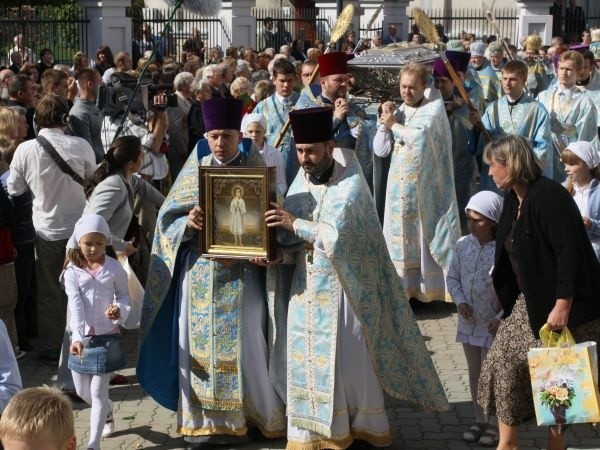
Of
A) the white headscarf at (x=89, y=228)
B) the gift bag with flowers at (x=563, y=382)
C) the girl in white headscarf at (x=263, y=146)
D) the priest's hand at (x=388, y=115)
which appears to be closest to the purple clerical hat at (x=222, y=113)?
the white headscarf at (x=89, y=228)

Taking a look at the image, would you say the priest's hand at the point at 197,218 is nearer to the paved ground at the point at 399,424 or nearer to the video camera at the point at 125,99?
the paved ground at the point at 399,424

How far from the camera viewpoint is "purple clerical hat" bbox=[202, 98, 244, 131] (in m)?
6.28

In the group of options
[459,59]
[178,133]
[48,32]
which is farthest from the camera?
[48,32]

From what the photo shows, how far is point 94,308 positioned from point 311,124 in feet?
Answer: 5.29

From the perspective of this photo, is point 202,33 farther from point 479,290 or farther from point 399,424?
point 479,290

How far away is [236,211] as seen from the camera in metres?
6.16

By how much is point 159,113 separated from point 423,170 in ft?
8.07

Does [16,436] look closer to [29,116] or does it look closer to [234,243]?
[234,243]

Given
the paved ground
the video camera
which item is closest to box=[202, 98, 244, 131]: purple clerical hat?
the paved ground

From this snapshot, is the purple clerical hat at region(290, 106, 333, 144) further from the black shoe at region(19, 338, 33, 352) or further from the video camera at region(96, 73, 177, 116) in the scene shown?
the video camera at region(96, 73, 177, 116)

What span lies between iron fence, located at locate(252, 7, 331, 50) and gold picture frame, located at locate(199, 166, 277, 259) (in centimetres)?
2265

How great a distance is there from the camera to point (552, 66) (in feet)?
62.3

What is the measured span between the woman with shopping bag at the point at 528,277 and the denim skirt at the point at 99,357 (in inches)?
77.8

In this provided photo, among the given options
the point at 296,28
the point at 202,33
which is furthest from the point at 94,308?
the point at 296,28
